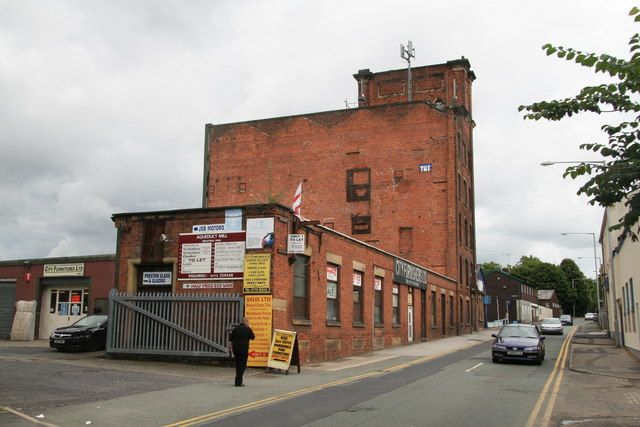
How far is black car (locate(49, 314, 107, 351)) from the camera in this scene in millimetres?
21812

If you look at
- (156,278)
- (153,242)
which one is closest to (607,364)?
(156,278)

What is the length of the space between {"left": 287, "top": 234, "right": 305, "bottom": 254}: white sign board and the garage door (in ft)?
63.2

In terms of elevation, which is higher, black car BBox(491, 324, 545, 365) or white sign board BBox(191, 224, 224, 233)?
white sign board BBox(191, 224, 224, 233)

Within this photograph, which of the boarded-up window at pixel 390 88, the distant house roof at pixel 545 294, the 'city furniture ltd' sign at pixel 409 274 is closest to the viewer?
the 'city furniture ltd' sign at pixel 409 274

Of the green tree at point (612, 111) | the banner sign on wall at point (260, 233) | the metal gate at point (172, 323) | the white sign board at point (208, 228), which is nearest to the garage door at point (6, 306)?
the metal gate at point (172, 323)

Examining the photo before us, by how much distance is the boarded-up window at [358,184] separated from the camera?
149ft

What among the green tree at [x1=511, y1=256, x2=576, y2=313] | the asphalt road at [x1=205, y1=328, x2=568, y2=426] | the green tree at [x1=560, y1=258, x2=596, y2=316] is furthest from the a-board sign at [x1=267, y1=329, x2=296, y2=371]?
the green tree at [x1=560, y1=258, x2=596, y2=316]

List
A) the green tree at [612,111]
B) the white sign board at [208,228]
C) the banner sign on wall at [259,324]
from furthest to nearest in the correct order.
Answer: the white sign board at [208,228], the banner sign on wall at [259,324], the green tree at [612,111]

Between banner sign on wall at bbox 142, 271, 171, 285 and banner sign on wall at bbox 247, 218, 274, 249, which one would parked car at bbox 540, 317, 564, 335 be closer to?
banner sign on wall at bbox 247, 218, 274, 249

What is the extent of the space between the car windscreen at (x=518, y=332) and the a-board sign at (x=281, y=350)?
891 cm

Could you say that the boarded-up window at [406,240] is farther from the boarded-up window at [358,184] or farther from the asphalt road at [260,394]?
the asphalt road at [260,394]

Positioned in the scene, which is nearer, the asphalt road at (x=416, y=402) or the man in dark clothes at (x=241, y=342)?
the asphalt road at (x=416, y=402)

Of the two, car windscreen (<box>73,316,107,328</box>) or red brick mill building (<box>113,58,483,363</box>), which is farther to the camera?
red brick mill building (<box>113,58,483,363</box>)

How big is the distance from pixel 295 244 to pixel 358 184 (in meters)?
26.8
